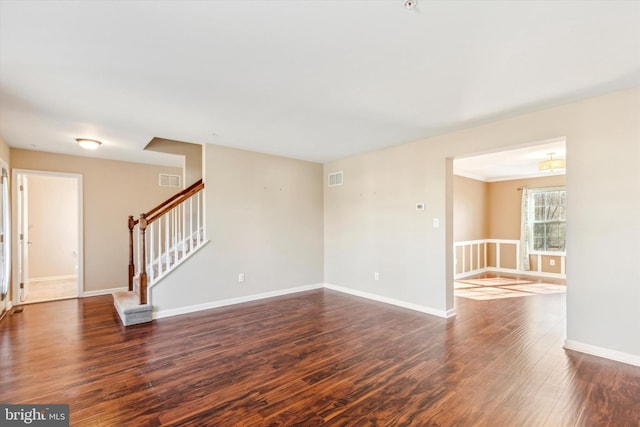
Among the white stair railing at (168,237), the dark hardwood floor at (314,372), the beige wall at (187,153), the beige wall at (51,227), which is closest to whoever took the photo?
the dark hardwood floor at (314,372)

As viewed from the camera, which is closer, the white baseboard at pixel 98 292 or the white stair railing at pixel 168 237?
the white stair railing at pixel 168 237

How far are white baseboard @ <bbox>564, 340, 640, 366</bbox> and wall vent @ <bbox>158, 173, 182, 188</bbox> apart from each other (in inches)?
274

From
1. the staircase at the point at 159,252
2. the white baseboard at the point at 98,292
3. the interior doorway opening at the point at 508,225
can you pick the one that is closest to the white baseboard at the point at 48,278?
the white baseboard at the point at 98,292

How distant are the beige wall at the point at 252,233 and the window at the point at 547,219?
222 inches

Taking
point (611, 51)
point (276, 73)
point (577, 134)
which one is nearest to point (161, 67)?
point (276, 73)

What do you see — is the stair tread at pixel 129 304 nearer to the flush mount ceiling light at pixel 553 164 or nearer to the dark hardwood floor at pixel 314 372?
the dark hardwood floor at pixel 314 372

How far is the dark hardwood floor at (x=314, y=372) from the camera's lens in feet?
6.75

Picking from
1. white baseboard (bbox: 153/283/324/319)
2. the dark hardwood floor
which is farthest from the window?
white baseboard (bbox: 153/283/324/319)

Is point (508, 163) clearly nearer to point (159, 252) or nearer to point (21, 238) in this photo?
point (159, 252)

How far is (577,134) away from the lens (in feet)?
9.99

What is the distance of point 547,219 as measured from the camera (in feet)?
24.5

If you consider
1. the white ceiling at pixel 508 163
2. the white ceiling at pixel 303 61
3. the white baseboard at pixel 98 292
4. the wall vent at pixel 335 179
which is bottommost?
the white baseboard at pixel 98 292

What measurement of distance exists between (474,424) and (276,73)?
9.52 feet

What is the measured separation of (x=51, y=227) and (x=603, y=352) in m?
9.56
